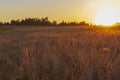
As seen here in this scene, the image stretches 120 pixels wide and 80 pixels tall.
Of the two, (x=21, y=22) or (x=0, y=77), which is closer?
(x=0, y=77)

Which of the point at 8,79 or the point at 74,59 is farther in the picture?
the point at 74,59

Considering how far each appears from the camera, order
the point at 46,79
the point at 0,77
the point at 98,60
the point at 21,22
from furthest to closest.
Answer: the point at 21,22 → the point at 98,60 → the point at 0,77 → the point at 46,79

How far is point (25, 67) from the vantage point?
2.92 metres

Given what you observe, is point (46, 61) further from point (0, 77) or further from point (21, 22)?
point (21, 22)

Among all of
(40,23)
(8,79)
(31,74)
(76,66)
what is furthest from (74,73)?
(40,23)

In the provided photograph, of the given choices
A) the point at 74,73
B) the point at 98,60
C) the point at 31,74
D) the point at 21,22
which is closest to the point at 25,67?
the point at 31,74

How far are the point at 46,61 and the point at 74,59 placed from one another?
34cm

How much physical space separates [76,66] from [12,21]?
12598 centimetres

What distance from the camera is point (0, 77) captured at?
2.89m

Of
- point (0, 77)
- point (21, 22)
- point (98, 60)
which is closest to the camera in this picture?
point (0, 77)

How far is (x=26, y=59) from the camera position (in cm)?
323

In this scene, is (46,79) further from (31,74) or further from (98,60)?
(98,60)

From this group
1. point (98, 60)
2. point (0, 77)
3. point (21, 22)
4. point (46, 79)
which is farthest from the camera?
point (21, 22)

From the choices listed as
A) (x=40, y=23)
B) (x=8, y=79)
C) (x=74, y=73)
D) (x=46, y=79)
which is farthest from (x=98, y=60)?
(x=40, y=23)
